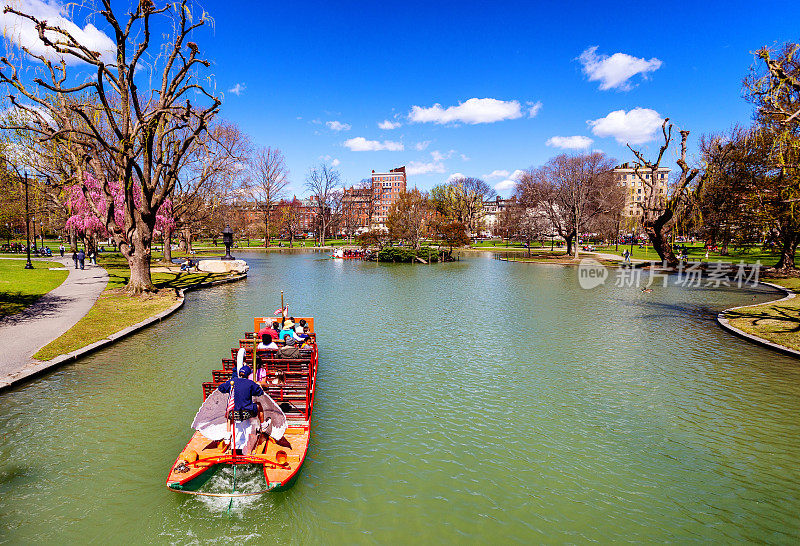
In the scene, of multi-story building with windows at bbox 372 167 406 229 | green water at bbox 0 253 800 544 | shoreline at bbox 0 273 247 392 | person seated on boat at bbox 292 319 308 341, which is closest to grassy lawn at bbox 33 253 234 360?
shoreline at bbox 0 273 247 392

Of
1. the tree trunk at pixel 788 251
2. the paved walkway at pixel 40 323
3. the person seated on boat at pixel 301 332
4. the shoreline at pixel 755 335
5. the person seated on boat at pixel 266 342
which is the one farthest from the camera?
the tree trunk at pixel 788 251

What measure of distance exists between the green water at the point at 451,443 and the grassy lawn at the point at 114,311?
125 cm

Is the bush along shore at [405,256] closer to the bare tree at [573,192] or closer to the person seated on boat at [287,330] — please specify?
the bare tree at [573,192]

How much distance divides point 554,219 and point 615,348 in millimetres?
48017

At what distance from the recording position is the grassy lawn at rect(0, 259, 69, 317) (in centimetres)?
1921

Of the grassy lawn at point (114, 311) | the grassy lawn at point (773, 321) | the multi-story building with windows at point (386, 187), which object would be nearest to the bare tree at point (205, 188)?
the grassy lawn at point (114, 311)

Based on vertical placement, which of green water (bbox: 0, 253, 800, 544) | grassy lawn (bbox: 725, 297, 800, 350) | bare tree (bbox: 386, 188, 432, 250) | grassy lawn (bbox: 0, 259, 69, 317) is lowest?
green water (bbox: 0, 253, 800, 544)

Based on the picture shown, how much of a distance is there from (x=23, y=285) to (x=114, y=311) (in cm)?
1056

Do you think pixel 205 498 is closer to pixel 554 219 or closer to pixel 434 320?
pixel 434 320

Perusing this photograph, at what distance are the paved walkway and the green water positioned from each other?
4.72 feet

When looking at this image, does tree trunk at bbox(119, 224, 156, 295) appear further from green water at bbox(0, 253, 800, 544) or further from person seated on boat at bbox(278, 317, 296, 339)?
person seated on boat at bbox(278, 317, 296, 339)

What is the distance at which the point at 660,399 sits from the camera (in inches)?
441

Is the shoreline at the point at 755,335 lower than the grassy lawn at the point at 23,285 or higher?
lower

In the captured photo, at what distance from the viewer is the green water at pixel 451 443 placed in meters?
6.51
